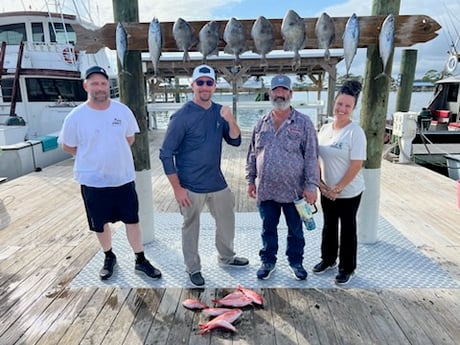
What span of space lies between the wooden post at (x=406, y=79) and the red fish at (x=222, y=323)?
26.9 ft

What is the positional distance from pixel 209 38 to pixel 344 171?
1454mm

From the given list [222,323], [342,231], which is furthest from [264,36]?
[222,323]

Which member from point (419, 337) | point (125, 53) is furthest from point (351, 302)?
point (125, 53)

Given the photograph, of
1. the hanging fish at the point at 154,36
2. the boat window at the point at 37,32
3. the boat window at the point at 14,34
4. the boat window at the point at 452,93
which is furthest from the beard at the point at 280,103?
the boat window at the point at 452,93

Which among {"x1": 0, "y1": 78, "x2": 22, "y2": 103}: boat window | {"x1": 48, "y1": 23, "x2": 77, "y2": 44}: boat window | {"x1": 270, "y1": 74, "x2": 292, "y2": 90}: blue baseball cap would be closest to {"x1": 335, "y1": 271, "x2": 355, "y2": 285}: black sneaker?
{"x1": 270, "y1": 74, "x2": 292, "y2": 90}: blue baseball cap

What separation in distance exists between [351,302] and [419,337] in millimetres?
454

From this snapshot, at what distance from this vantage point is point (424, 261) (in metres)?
2.98

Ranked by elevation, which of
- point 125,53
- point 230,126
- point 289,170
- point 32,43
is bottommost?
point 289,170

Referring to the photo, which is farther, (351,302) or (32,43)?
(32,43)

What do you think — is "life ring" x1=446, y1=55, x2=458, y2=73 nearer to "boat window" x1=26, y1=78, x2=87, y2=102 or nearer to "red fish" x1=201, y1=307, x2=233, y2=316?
"boat window" x1=26, y1=78, x2=87, y2=102

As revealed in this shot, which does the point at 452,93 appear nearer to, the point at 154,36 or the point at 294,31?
the point at 294,31

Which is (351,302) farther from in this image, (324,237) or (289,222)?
(289,222)

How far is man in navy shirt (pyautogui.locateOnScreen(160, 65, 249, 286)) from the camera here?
2.47m

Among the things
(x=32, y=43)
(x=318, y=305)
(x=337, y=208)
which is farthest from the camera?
(x=32, y=43)
